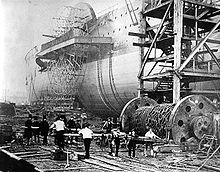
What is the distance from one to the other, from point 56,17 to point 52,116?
1281 centimetres

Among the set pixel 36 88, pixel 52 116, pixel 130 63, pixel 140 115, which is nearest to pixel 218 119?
pixel 140 115

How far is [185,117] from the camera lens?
13547 mm

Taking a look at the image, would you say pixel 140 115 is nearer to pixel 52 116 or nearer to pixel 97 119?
pixel 97 119

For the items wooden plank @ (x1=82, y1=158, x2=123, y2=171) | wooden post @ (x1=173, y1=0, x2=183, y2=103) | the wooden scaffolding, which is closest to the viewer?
wooden plank @ (x1=82, y1=158, x2=123, y2=171)

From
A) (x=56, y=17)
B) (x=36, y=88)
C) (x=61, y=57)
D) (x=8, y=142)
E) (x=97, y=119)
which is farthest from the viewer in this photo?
(x=36, y=88)

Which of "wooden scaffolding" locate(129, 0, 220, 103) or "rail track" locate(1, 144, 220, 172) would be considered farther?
"wooden scaffolding" locate(129, 0, 220, 103)

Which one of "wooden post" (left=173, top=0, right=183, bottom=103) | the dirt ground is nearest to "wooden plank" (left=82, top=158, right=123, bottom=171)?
the dirt ground

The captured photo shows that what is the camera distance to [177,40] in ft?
47.4

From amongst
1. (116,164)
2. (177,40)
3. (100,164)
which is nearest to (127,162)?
(116,164)

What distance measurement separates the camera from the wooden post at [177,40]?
1427 centimetres

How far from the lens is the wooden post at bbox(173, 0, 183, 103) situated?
46.8 ft

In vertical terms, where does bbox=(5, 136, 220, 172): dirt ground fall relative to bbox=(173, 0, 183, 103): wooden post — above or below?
below

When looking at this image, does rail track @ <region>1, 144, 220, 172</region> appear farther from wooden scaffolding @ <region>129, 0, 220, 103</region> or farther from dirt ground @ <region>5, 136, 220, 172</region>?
wooden scaffolding @ <region>129, 0, 220, 103</region>

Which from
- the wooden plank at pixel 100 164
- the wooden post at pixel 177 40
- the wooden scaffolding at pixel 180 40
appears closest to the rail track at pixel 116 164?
the wooden plank at pixel 100 164
